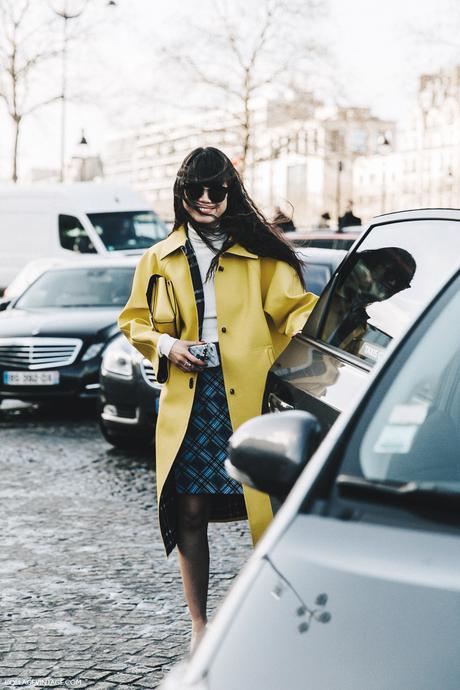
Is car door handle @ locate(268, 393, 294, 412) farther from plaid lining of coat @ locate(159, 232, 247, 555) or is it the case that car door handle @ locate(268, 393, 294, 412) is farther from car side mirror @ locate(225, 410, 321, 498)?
car side mirror @ locate(225, 410, 321, 498)

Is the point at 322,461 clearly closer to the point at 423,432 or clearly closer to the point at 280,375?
the point at 423,432

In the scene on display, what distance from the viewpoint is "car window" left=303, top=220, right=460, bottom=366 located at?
3.57 m

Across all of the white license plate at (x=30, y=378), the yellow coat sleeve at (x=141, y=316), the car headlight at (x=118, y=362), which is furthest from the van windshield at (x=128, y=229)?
the yellow coat sleeve at (x=141, y=316)

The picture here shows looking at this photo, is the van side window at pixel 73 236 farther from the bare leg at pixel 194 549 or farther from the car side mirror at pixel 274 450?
A: the car side mirror at pixel 274 450

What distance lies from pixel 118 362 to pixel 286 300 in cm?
518

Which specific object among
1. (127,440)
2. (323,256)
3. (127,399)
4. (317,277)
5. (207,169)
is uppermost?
(207,169)

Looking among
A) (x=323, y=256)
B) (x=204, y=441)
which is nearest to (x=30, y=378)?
(x=323, y=256)

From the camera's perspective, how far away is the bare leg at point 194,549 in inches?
160

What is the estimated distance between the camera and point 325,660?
1675mm

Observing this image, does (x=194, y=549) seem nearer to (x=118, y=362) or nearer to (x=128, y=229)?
(x=118, y=362)

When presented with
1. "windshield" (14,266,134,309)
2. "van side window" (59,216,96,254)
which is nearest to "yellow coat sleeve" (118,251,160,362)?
"windshield" (14,266,134,309)

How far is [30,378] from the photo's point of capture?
10992mm

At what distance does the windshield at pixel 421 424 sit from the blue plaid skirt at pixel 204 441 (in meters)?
1.64

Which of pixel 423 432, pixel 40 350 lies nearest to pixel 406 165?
pixel 40 350
